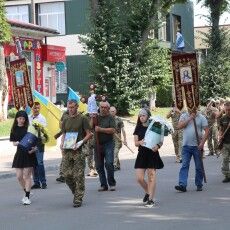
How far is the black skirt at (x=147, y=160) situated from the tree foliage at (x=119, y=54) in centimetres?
2422

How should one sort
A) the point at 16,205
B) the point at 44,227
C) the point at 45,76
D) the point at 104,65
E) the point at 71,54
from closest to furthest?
the point at 44,227 < the point at 16,205 < the point at 104,65 < the point at 45,76 < the point at 71,54

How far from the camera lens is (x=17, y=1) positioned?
52.9 meters

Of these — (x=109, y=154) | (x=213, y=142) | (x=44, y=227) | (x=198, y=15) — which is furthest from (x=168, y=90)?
(x=44, y=227)

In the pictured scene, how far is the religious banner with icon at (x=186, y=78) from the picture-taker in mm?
13438

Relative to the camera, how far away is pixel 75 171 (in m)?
10.9

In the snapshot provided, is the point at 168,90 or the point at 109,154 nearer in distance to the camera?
the point at 109,154

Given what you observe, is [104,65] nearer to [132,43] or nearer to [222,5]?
[132,43]

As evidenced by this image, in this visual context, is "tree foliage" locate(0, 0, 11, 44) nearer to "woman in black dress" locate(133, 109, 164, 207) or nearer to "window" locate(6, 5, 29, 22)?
"woman in black dress" locate(133, 109, 164, 207)

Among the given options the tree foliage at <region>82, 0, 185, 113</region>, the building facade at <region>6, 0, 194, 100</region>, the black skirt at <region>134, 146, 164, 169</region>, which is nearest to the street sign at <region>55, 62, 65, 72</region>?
the building facade at <region>6, 0, 194, 100</region>

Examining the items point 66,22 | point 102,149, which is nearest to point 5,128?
point 102,149

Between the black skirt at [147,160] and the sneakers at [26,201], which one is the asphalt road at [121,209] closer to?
the sneakers at [26,201]

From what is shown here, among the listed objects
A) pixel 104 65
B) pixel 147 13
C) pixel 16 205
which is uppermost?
pixel 147 13

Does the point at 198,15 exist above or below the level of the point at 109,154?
above

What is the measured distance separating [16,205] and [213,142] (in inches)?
403
